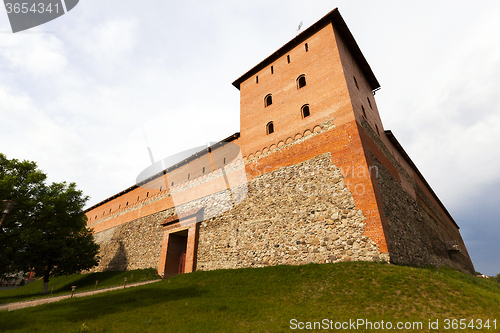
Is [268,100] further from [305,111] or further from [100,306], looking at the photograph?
[100,306]

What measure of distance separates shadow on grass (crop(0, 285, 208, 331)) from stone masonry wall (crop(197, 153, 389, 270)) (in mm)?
3712

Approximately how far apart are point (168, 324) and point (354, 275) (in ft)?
20.3

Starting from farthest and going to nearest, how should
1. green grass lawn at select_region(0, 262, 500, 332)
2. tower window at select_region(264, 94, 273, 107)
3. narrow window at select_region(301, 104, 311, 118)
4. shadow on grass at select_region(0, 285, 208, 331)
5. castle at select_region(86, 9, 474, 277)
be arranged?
tower window at select_region(264, 94, 273, 107)
narrow window at select_region(301, 104, 311, 118)
castle at select_region(86, 9, 474, 277)
shadow on grass at select_region(0, 285, 208, 331)
green grass lawn at select_region(0, 262, 500, 332)

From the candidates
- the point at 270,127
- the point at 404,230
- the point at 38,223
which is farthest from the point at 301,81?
the point at 38,223

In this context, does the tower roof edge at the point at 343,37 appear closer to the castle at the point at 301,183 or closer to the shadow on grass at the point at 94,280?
the castle at the point at 301,183

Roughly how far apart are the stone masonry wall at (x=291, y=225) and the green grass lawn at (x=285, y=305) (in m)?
1.00

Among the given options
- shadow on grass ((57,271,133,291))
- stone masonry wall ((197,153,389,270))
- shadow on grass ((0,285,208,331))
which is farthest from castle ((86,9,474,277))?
shadow on grass ((0,285,208,331))

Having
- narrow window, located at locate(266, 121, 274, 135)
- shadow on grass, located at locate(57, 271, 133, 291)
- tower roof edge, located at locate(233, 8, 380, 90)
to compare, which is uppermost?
tower roof edge, located at locate(233, 8, 380, 90)

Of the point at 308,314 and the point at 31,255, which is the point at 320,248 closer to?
the point at 308,314

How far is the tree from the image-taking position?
14.6m

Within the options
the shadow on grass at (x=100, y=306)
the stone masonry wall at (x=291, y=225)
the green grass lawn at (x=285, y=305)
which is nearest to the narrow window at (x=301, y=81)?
the stone masonry wall at (x=291, y=225)

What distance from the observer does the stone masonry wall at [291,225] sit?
10250 millimetres

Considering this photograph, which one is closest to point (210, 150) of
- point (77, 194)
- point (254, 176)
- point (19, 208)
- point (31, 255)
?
point (254, 176)

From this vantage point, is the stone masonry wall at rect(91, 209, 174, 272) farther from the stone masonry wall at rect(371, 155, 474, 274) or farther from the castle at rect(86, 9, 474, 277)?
the stone masonry wall at rect(371, 155, 474, 274)
